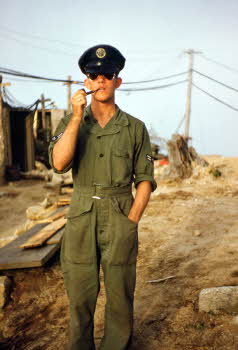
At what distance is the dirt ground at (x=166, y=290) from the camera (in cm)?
261

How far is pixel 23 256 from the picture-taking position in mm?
4270

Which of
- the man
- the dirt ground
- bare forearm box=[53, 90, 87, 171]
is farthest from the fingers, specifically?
the dirt ground

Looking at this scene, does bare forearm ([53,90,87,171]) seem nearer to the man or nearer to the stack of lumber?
the man

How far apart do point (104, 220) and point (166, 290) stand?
73.8 inches

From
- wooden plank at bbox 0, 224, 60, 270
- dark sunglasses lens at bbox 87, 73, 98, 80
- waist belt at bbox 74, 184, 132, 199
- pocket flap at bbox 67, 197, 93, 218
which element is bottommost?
wooden plank at bbox 0, 224, 60, 270

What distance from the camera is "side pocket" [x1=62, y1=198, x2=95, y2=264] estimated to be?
1999 mm

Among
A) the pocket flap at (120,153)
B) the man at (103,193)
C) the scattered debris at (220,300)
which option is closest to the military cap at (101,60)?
the man at (103,193)

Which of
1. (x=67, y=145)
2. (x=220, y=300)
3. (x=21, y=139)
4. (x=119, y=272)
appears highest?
(x=67, y=145)

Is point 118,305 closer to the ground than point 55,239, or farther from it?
farther from it

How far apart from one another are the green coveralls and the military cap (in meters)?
0.29

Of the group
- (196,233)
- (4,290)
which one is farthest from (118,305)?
(196,233)

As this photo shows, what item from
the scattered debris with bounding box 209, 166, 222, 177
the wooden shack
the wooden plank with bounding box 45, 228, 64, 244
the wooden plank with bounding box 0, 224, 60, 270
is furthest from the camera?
the wooden shack

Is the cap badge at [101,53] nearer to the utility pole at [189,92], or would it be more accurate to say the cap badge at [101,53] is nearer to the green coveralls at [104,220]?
the green coveralls at [104,220]

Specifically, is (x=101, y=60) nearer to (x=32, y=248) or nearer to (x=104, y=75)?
(x=104, y=75)
